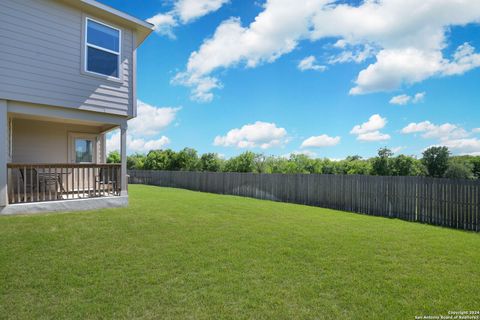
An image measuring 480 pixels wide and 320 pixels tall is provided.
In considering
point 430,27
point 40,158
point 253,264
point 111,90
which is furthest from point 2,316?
point 430,27

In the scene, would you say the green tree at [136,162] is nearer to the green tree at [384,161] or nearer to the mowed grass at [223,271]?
the green tree at [384,161]

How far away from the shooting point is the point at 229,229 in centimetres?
630

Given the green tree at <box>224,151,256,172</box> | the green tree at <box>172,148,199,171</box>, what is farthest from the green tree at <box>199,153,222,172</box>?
the green tree at <box>224,151,256,172</box>

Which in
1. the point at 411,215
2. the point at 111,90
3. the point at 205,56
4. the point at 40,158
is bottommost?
the point at 411,215

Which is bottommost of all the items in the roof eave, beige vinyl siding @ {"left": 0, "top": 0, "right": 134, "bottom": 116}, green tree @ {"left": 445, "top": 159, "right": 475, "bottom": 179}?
green tree @ {"left": 445, "top": 159, "right": 475, "bottom": 179}

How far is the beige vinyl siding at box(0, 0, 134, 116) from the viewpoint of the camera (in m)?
6.79

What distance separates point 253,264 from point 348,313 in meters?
1.56

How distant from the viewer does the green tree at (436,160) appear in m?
21.3

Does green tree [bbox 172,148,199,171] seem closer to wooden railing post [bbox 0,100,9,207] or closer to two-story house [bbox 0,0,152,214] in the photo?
two-story house [bbox 0,0,152,214]

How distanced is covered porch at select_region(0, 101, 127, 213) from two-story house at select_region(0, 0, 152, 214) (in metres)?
0.03

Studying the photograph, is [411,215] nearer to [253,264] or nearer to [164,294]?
[253,264]

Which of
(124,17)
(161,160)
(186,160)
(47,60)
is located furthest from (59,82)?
(161,160)

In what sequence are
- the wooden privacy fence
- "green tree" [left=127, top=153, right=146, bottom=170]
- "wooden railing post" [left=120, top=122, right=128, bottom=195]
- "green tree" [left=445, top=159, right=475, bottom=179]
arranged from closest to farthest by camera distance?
the wooden privacy fence
"wooden railing post" [left=120, top=122, right=128, bottom=195]
"green tree" [left=445, top=159, right=475, bottom=179]
"green tree" [left=127, top=153, right=146, bottom=170]

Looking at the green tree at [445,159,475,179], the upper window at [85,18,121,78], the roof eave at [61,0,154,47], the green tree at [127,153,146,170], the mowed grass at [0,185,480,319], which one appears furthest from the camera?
the green tree at [127,153,146,170]
